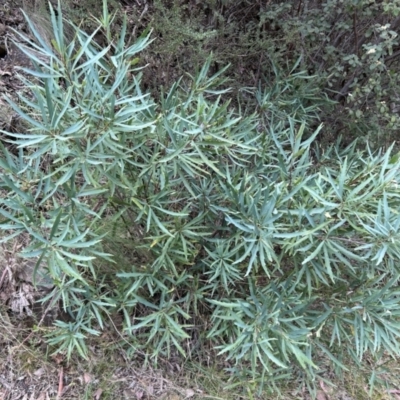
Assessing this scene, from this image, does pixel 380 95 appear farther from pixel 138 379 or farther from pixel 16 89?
pixel 16 89

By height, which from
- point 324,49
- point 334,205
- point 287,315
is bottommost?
point 287,315

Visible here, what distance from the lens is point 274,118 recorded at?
1834 millimetres

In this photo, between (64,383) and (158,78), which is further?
(158,78)

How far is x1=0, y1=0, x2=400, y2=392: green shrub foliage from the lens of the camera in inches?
39.7

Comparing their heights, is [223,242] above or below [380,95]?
→ below

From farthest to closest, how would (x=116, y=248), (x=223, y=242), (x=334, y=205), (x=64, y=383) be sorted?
(x=64, y=383), (x=116, y=248), (x=223, y=242), (x=334, y=205)

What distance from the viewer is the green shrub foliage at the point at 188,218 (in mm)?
1008

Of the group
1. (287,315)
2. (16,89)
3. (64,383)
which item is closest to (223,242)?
(287,315)

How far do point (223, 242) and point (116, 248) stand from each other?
41cm

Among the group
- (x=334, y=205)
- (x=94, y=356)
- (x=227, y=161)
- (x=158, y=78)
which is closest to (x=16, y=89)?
(x=158, y=78)

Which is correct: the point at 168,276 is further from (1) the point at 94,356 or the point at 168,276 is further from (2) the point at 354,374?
(2) the point at 354,374

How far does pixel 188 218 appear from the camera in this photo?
4.75ft

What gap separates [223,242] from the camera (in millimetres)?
1342

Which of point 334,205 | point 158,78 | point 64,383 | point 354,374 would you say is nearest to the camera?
point 334,205
